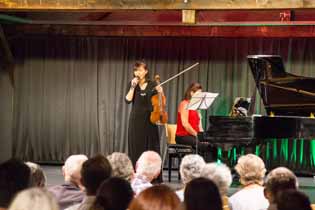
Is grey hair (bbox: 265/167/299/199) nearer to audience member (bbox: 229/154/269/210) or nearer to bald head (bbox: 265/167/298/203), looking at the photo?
bald head (bbox: 265/167/298/203)

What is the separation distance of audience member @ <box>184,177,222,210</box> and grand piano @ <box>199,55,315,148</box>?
523 cm

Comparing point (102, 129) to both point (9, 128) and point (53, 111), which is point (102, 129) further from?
point (9, 128)

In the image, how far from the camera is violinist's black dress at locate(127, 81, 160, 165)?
769cm

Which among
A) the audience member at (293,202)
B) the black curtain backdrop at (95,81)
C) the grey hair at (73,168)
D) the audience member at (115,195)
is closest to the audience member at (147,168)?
the grey hair at (73,168)

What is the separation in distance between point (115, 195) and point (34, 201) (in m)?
0.52

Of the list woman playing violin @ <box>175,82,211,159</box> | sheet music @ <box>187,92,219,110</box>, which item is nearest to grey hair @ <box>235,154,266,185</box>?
sheet music @ <box>187,92,219,110</box>

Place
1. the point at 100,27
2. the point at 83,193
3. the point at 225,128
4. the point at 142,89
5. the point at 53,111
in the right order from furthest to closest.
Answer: the point at 53,111, the point at 100,27, the point at 225,128, the point at 142,89, the point at 83,193

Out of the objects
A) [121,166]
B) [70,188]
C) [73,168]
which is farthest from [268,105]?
[70,188]

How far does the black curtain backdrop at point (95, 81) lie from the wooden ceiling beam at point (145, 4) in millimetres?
3019

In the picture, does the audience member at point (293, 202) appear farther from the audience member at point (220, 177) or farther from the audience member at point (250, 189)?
the audience member at point (250, 189)

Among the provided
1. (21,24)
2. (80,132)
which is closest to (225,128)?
(80,132)

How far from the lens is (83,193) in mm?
4070

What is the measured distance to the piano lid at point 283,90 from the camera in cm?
812

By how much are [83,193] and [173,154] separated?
16.3ft
